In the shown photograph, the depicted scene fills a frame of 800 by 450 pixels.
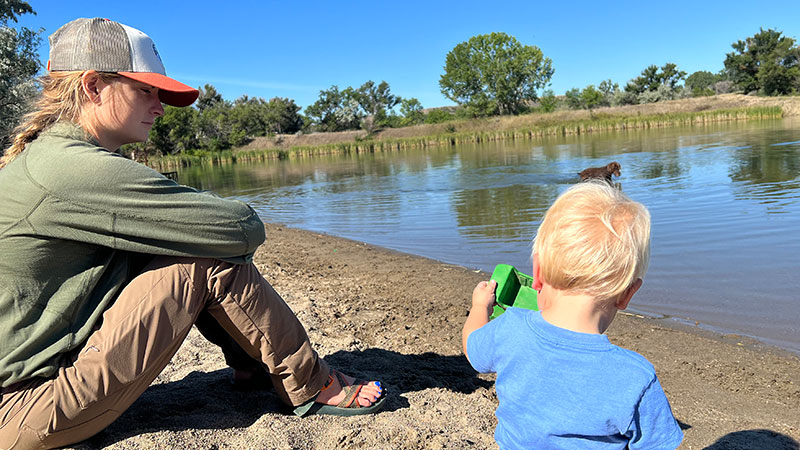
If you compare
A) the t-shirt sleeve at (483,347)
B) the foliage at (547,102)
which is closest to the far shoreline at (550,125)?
the foliage at (547,102)

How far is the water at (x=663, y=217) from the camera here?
4.73 meters

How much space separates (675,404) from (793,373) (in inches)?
38.9

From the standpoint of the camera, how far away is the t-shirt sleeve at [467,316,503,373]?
1608 mm

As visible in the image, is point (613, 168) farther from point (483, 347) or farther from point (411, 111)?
point (411, 111)

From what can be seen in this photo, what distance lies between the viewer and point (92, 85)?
2.02 m

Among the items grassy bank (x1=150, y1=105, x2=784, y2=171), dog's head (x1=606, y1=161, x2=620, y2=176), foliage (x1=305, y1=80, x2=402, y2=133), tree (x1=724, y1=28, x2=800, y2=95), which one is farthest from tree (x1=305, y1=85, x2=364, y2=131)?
dog's head (x1=606, y1=161, x2=620, y2=176)

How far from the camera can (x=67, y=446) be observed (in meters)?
1.95

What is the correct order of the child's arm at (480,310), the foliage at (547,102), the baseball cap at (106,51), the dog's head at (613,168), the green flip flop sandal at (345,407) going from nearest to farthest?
the child's arm at (480,310) → the baseball cap at (106,51) → the green flip flop sandal at (345,407) → the dog's head at (613,168) → the foliage at (547,102)

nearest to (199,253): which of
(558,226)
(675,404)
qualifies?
(558,226)

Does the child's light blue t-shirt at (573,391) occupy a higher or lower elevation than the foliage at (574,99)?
lower

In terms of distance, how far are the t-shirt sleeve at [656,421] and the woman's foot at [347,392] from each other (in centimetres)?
133

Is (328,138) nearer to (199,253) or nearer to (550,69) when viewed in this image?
(550,69)

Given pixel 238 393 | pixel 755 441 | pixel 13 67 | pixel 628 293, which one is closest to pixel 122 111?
pixel 238 393

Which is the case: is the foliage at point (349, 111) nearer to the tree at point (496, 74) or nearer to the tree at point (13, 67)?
the tree at point (496, 74)
